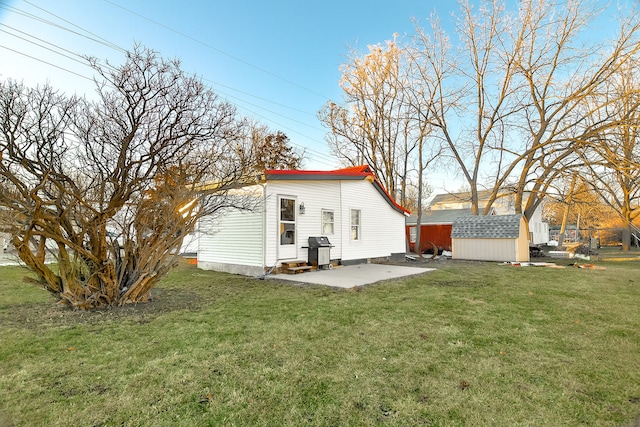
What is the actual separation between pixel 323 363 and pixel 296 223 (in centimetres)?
726

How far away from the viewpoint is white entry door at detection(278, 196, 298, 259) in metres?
9.92

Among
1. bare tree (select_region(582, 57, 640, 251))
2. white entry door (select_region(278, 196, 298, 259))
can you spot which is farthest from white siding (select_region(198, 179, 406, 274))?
bare tree (select_region(582, 57, 640, 251))

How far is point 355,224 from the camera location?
12.6 m

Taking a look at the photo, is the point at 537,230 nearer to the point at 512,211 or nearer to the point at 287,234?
the point at 512,211

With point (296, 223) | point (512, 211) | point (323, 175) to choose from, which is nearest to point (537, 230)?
point (512, 211)

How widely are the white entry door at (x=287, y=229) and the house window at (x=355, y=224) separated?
118 inches

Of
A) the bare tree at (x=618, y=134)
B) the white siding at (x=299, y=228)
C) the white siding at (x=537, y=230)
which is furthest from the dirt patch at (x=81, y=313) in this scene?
the white siding at (x=537, y=230)

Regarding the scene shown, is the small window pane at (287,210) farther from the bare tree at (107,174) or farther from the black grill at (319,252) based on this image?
the bare tree at (107,174)

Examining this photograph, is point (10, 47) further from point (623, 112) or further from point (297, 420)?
point (623, 112)

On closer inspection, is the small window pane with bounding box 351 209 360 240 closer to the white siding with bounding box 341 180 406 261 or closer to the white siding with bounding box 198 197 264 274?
the white siding with bounding box 341 180 406 261

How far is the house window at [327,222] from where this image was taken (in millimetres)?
11281

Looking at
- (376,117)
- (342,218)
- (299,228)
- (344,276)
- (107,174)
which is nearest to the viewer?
(107,174)

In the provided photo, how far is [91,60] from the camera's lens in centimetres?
523

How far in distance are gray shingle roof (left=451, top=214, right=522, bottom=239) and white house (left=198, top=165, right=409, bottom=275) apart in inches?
180
